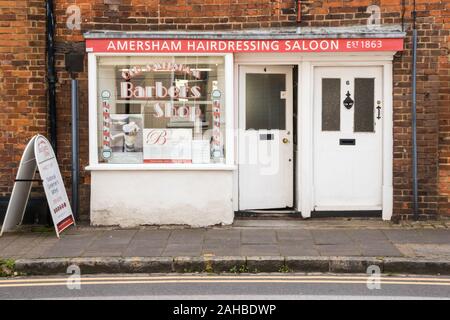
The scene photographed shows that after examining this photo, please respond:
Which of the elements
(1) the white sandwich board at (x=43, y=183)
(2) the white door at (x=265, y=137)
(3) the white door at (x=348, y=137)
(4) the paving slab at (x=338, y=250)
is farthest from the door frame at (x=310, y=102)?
→ (1) the white sandwich board at (x=43, y=183)

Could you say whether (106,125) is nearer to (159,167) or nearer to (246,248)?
(159,167)

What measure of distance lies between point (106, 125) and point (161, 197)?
4.52 feet

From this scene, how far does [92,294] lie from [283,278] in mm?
2078

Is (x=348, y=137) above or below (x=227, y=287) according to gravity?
above

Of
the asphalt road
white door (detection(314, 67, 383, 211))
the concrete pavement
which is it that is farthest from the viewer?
white door (detection(314, 67, 383, 211))

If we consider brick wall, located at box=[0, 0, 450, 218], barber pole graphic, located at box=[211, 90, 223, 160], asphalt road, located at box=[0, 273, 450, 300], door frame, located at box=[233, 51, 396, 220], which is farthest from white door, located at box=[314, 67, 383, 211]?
asphalt road, located at box=[0, 273, 450, 300]

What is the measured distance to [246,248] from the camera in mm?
7430

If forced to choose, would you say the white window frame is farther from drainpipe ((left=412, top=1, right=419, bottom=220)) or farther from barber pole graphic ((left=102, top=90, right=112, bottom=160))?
drainpipe ((left=412, top=1, right=419, bottom=220))

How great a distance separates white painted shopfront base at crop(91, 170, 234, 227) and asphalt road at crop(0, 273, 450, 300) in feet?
6.65

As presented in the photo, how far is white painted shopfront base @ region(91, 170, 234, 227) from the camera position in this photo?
344 inches

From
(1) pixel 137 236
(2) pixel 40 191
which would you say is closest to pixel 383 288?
(1) pixel 137 236

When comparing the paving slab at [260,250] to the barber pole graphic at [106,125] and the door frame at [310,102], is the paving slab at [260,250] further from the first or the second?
the barber pole graphic at [106,125]

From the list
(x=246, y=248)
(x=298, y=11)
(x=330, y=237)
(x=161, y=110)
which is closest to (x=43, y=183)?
(x=161, y=110)

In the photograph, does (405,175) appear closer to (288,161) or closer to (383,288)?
(288,161)
